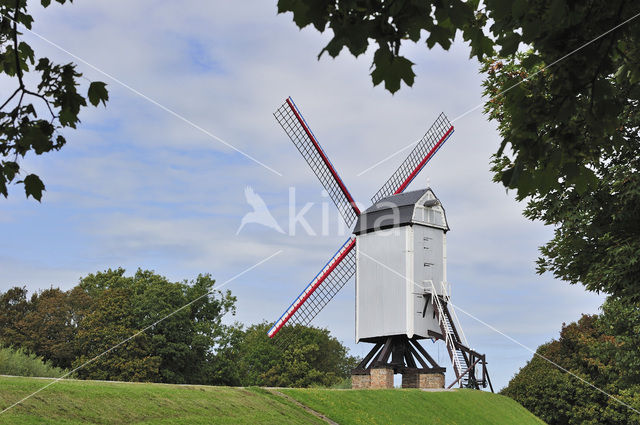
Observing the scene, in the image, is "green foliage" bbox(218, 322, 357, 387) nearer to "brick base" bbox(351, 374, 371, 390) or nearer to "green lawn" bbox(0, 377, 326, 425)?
"brick base" bbox(351, 374, 371, 390)

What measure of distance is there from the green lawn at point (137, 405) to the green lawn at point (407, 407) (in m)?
1.45

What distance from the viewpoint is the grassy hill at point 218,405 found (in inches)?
541

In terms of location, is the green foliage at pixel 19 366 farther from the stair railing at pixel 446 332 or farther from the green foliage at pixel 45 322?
the stair railing at pixel 446 332

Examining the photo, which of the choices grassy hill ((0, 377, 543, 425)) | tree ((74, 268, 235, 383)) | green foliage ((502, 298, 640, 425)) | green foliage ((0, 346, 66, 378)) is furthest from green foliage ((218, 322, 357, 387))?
grassy hill ((0, 377, 543, 425))

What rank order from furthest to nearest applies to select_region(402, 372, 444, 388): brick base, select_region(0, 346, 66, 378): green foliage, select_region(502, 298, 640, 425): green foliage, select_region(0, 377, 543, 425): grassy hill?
1. select_region(502, 298, 640, 425): green foliage
2. select_region(402, 372, 444, 388): brick base
3. select_region(0, 346, 66, 378): green foliage
4. select_region(0, 377, 543, 425): grassy hill

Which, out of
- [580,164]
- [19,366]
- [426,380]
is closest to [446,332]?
[426,380]

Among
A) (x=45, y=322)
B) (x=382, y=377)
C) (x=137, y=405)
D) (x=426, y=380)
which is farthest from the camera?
(x=45, y=322)

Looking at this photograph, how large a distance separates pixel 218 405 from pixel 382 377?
1088cm

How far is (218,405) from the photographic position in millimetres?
17031

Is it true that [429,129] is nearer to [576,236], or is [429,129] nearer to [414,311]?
[414,311]

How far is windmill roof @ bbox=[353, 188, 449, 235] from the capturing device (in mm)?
26766

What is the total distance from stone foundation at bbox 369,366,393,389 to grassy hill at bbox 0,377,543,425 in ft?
6.80

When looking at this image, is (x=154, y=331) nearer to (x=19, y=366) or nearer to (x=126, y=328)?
(x=126, y=328)

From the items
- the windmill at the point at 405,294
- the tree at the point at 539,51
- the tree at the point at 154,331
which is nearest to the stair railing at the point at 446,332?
the windmill at the point at 405,294
